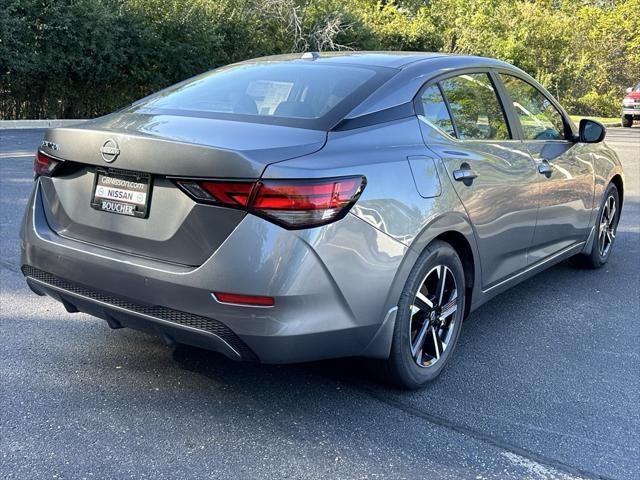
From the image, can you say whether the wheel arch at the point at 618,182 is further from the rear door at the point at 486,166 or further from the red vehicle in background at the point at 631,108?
the red vehicle in background at the point at 631,108

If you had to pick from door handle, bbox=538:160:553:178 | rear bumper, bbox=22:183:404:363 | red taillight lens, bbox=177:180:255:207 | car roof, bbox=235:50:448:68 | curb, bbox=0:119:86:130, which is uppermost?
car roof, bbox=235:50:448:68

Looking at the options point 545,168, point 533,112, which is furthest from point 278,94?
point 533,112

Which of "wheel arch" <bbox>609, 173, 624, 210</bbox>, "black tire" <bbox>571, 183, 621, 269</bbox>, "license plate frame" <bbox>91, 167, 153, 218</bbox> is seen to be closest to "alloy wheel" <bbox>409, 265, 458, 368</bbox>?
"license plate frame" <bbox>91, 167, 153, 218</bbox>

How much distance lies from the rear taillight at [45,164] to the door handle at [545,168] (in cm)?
280

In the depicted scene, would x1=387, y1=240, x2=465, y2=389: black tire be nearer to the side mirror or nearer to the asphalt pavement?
the asphalt pavement

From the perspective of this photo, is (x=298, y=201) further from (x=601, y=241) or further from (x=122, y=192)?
(x=601, y=241)

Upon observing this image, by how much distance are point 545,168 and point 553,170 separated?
0.46 ft

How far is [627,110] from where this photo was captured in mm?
26984

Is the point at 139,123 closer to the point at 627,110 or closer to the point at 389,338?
the point at 389,338

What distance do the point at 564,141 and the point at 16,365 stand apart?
147 inches

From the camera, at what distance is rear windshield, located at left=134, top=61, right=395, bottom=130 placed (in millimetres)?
3186

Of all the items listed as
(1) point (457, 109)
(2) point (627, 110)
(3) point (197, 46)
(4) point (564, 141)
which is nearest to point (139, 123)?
(1) point (457, 109)

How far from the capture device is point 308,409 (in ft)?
10.5

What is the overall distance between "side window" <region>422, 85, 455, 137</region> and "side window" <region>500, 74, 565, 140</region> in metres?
0.89
